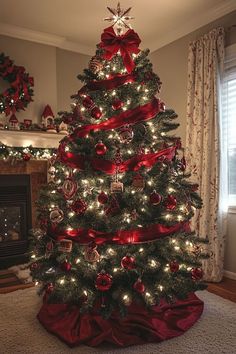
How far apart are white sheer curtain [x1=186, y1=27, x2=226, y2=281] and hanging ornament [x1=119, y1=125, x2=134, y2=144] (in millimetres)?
1435

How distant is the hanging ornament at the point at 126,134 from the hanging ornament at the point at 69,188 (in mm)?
410

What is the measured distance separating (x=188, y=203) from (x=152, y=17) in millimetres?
2314

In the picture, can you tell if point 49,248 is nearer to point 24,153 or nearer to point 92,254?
point 92,254

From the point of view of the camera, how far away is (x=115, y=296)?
5.99 feet

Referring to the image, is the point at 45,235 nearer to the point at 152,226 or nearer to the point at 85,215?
the point at 85,215

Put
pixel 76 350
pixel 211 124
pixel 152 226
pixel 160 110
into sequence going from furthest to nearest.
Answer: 1. pixel 211 124
2. pixel 160 110
3. pixel 152 226
4. pixel 76 350

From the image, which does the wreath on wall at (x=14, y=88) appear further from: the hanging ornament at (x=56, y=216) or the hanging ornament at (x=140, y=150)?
the hanging ornament at (x=140, y=150)

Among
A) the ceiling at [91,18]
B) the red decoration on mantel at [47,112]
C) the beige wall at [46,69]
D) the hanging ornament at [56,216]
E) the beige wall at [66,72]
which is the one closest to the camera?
the hanging ornament at [56,216]

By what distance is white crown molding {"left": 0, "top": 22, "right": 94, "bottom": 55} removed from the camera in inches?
140

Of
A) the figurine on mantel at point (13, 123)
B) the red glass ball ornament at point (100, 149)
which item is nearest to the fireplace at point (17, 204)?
the figurine on mantel at point (13, 123)

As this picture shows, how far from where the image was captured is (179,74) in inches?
147

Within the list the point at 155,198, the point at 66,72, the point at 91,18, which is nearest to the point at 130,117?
the point at 155,198

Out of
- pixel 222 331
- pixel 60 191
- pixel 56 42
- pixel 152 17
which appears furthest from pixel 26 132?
pixel 222 331

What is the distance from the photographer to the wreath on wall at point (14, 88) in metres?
3.47
